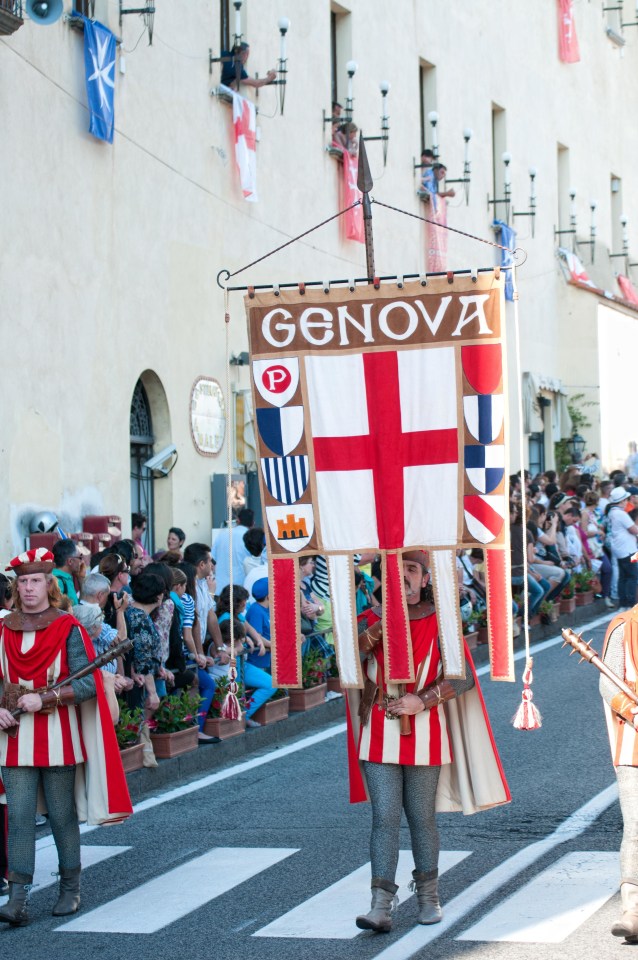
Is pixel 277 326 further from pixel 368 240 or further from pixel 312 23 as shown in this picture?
pixel 312 23

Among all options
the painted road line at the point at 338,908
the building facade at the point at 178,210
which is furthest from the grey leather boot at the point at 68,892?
the building facade at the point at 178,210

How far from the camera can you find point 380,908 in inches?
279

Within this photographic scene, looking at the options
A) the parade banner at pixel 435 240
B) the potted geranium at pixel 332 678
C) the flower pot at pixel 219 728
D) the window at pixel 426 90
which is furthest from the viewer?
the window at pixel 426 90

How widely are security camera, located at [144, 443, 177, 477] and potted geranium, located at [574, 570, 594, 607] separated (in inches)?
268

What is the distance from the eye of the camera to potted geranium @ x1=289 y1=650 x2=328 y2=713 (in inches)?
548

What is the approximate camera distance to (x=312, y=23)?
75.7ft

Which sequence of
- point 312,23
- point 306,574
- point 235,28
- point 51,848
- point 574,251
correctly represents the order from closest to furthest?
1. point 51,848
2. point 306,574
3. point 235,28
4. point 312,23
5. point 574,251

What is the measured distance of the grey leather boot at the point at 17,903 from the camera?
24.9 feet

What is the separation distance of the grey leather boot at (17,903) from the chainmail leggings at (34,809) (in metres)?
0.03

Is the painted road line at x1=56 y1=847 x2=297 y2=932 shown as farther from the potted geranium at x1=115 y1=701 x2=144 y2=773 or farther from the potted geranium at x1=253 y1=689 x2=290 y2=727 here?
the potted geranium at x1=253 y1=689 x2=290 y2=727

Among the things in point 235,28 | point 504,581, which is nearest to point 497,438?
point 504,581

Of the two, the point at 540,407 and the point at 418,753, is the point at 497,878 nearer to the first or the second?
the point at 418,753

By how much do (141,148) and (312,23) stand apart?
20.0 ft

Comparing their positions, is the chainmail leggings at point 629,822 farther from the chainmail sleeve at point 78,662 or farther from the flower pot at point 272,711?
the flower pot at point 272,711
